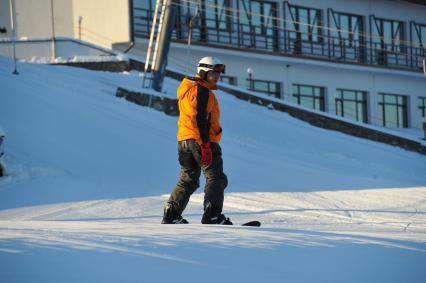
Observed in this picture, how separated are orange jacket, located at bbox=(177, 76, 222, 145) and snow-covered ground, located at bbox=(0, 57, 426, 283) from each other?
3.33 feet

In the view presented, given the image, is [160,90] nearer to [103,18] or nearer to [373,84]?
[103,18]

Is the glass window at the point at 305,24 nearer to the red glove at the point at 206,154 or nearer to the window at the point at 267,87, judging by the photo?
the window at the point at 267,87

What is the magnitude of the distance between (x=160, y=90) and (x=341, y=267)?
46.1 ft

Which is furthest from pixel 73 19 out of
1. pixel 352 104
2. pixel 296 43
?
pixel 352 104

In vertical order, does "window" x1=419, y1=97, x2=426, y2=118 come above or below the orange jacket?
below

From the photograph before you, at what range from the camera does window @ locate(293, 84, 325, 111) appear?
3203 cm

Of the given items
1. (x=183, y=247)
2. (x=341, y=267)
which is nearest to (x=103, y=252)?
(x=183, y=247)

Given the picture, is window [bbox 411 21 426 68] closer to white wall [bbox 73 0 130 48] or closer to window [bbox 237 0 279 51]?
window [bbox 237 0 279 51]

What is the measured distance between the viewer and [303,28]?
33531mm

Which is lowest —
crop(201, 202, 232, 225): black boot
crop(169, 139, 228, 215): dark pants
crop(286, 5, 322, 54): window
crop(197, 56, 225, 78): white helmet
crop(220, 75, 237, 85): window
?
crop(201, 202, 232, 225): black boot

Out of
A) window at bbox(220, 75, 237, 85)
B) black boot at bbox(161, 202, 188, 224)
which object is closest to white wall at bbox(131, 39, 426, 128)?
window at bbox(220, 75, 237, 85)

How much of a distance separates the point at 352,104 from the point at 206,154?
28439 mm

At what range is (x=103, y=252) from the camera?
412cm

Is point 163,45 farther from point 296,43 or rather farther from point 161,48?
point 296,43
